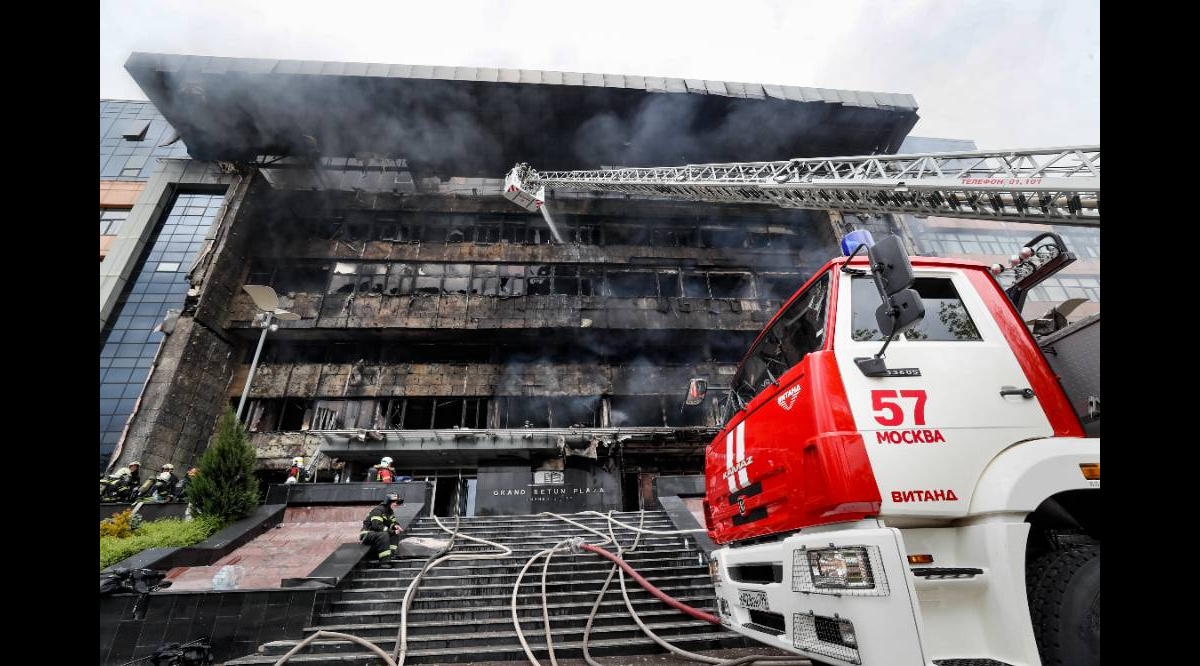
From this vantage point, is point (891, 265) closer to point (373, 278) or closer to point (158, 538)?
point (158, 538)

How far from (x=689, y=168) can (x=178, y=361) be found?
21.2 meters

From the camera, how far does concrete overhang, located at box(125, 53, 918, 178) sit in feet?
72.0

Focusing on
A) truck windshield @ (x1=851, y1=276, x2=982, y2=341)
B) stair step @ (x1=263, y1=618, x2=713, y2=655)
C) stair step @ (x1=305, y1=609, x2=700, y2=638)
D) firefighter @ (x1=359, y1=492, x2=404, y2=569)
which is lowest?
stair step @ (x1=263, y1=618, x2=713, y2=655)

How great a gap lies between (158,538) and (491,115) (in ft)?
71.4

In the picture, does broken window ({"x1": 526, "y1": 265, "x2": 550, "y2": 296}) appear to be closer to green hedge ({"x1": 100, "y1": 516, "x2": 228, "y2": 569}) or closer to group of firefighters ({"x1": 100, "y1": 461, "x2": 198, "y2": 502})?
group of firefighters ({"x1": 100, "y1": 461, "x2": 198, "y2": 502})

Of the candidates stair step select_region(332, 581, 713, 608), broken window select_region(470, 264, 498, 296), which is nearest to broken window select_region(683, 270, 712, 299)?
broken window select_region(470, 264, 498, 296)

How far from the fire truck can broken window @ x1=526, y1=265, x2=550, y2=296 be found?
20.3 m

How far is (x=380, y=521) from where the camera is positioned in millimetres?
8031

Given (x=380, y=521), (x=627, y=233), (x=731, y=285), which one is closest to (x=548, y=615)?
(x=380, y=521)

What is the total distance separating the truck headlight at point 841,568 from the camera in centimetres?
259

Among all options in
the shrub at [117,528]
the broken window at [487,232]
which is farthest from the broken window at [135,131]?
the shrub at [117,528]

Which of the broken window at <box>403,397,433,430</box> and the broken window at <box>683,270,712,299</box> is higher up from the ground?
the broken window at <box>683,270,712,299</box>
